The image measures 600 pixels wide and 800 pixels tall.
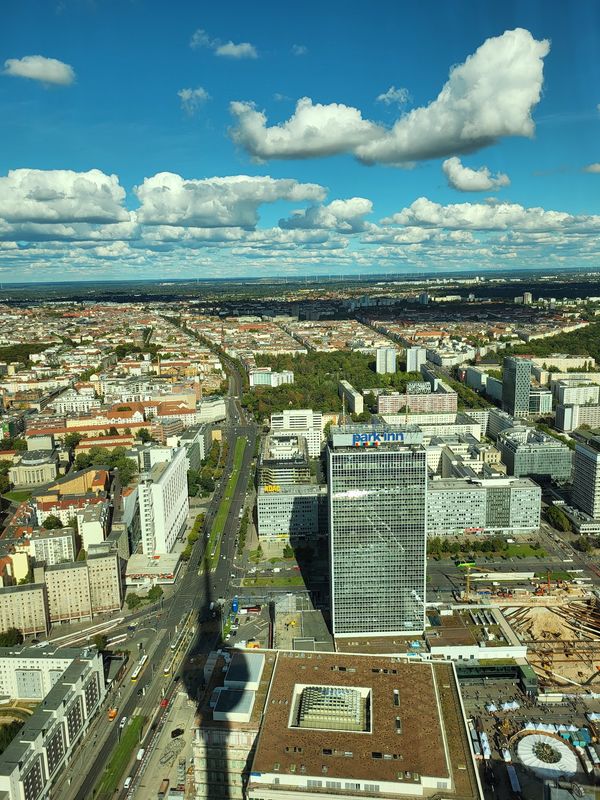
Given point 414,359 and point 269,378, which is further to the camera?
point 414,359

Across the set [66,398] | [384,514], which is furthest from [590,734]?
[66,398]

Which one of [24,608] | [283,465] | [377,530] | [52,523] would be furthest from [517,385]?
[24,608]

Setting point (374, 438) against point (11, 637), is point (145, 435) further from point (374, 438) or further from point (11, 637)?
point (374, 438)

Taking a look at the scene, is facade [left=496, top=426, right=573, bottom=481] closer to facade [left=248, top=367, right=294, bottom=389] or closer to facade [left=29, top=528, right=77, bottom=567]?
facade [left=29, top=528, right=77, bottom=567]

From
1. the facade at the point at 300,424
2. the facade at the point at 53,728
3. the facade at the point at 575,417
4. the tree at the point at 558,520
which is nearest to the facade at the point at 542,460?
the tree at the point at 558,520

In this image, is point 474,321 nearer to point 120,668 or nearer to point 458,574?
point 458,574

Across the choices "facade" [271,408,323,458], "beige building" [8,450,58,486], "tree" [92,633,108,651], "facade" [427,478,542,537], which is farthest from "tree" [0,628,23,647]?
"facade" [271,408,323,458]

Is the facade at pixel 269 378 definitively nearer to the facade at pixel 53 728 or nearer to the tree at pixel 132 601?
the tree at pixel 132 601

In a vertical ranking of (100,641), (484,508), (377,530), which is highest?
(377,530)
